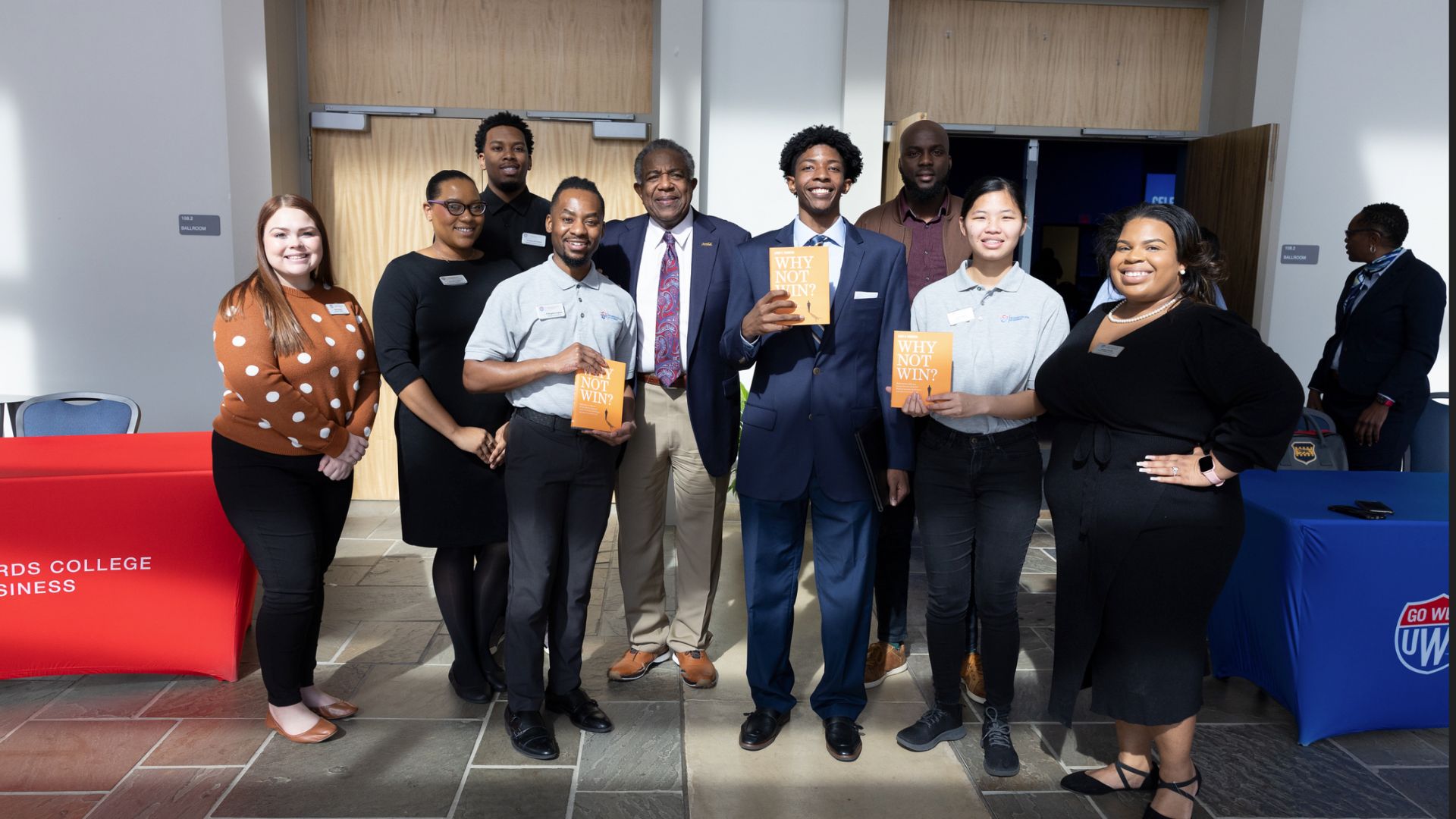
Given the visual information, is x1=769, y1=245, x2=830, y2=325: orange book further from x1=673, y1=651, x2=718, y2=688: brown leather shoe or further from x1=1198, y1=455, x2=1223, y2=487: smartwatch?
x1=673, y1=651, x2=718, y2=688: brown leather shoe

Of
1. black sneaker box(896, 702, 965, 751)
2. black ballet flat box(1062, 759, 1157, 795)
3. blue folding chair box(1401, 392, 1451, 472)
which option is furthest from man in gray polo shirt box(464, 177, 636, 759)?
blue folding chair box(1401, 392, 1451, 472)

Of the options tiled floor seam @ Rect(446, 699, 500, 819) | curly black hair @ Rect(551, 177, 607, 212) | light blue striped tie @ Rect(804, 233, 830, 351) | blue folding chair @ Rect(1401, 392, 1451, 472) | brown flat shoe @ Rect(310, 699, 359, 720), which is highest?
curly black hair @ Rect(551, 177, 607, 212)

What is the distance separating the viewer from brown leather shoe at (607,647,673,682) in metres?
3.48

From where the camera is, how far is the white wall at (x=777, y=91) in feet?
18.2

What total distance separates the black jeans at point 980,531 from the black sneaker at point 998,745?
45 millimetres

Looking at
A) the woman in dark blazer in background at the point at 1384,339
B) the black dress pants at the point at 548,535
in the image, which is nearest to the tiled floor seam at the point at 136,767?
the black dress pants at the point at 548,535

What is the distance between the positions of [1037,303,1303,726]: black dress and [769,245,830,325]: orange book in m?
0.66

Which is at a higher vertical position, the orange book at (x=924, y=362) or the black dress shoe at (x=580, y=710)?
the orange book at (x=924, y=362)

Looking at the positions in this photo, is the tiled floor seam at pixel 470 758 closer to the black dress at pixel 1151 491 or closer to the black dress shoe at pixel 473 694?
the black dress shoe at pixel 473 694

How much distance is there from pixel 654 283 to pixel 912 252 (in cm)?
105

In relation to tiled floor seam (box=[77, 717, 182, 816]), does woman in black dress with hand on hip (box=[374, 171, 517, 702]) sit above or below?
above

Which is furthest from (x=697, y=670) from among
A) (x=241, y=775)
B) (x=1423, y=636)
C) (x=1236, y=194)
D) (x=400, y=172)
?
(x=1236, y=194)

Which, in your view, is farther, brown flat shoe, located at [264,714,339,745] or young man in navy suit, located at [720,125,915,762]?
brown flat shoe, located at [264,714,339,745]

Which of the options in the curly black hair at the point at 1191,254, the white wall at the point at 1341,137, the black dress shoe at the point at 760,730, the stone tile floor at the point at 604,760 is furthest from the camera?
the white wall at the point at 1341,137
